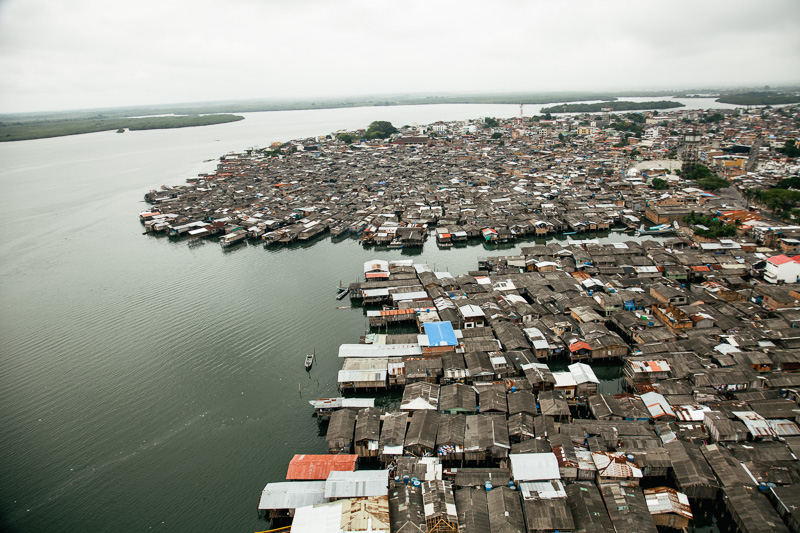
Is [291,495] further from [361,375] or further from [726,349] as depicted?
[726,349]

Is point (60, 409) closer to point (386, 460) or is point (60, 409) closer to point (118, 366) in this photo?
point (118, 366)

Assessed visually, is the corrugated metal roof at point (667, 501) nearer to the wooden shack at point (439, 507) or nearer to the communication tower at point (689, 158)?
the wooden shack at point (439, 507)

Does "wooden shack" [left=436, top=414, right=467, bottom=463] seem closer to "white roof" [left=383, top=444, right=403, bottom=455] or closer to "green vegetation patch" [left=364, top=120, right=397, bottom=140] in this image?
"white roof" [left=383, top=444, right=403, bottom=455]

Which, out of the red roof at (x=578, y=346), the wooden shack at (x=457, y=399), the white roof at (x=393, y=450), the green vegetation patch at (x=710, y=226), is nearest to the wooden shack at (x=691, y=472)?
the red roof at (x=578, y=346)

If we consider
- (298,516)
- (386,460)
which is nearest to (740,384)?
(386,460)

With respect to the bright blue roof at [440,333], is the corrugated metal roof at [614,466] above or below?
below

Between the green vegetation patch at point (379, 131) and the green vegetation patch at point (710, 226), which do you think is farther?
the green vegetation patch at point (379, 131)

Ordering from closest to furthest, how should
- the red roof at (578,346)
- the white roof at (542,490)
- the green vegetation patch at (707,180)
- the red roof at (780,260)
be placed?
the white roof at (542,490) < the red roof at (578,346) < the red roof at (780,260) < the green vegetation patch at (707,180)
